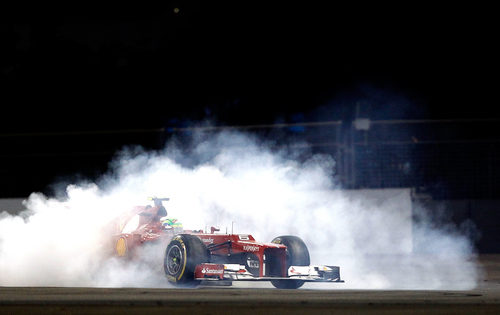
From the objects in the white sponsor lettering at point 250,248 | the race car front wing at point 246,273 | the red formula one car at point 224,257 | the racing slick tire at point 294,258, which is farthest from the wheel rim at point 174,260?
the racing slick tire at point 294,258

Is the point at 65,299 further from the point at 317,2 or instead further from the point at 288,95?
the point at 317,2

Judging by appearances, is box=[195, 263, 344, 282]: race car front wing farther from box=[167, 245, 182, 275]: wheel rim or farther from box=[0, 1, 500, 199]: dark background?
box=[0, 1, 500, 199]: dark background

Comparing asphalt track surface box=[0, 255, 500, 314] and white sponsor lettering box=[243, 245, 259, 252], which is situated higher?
white sponsor lettering box=[243, 245, 259, 252]

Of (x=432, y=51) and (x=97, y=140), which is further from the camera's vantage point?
(x=432, y=51)

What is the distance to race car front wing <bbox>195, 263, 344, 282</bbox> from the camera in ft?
34.0

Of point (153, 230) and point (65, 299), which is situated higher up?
point (153, 230)

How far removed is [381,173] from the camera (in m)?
21.9

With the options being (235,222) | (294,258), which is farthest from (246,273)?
(235,222)

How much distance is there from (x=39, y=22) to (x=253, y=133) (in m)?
19.2

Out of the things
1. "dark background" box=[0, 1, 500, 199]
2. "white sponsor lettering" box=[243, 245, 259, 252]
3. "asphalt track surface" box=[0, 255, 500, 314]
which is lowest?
"asphalt track surface" box=[0, 255, 500, 314]

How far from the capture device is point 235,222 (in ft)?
49.2

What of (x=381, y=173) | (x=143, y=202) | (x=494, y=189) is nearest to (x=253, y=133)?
(x=381, y=173)

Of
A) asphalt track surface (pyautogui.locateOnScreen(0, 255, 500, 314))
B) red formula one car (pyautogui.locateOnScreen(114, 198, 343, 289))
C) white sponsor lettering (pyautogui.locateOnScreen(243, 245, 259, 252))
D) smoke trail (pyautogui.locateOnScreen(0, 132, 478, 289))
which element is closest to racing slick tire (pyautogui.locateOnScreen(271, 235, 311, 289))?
red formula one car (pyautogui.locateOnScreen(114, 198, 343, 289))

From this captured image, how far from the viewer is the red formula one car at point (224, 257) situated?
10.4 m
